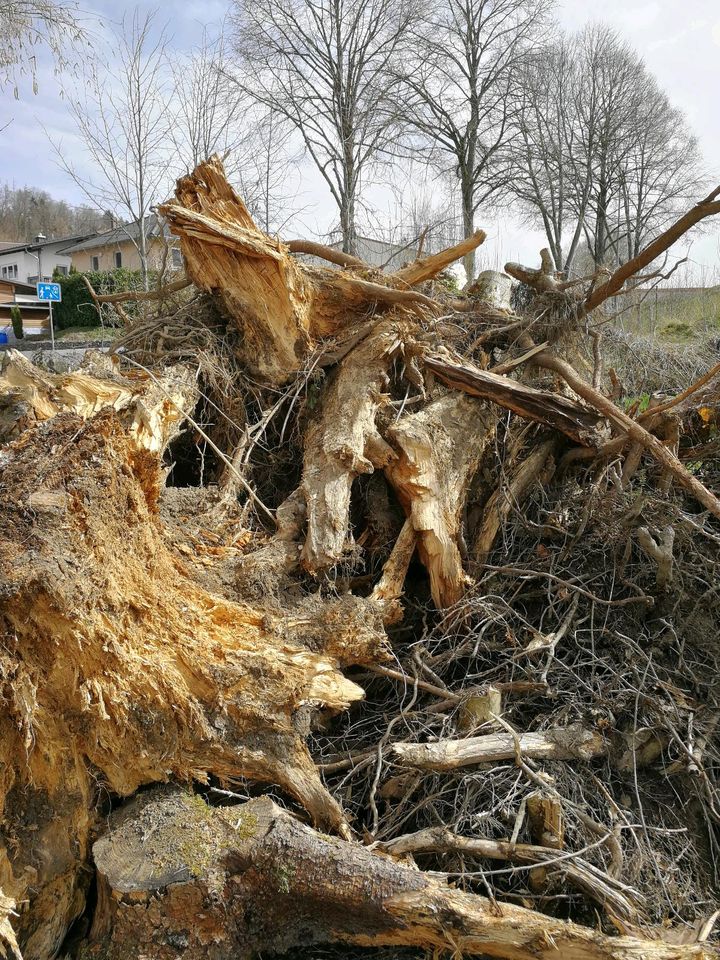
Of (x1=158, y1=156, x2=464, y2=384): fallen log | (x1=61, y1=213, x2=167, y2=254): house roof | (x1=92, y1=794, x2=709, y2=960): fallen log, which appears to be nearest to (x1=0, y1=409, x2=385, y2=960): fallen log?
(x1=92, y1=794, x2=709, y2=960): fallen log

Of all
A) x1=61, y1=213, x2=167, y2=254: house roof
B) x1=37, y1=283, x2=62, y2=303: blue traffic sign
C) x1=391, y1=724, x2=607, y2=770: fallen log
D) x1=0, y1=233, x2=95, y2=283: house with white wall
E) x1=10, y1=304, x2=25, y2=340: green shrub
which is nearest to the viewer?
x1=391, y1=724, x2=607, y2=770: fallen log

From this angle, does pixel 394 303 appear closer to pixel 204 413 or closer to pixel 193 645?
→ pixel 204 413

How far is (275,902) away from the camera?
2.09m

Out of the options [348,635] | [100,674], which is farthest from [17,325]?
[100,674]

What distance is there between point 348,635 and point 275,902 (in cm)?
94

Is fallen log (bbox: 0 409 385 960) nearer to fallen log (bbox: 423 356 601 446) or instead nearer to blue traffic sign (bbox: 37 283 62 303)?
fallen log (bbox: 423 356 601 446)

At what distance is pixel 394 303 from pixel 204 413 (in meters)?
1.24

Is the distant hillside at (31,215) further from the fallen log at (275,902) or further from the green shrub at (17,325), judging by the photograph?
the fallen log at (275,902)

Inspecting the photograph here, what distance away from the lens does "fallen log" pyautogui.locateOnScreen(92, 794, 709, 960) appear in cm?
198

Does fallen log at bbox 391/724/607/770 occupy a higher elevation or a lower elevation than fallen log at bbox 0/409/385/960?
lower

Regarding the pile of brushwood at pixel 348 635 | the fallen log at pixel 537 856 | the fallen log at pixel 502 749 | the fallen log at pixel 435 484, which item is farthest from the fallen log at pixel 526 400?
the fallen log at pixel 537 856

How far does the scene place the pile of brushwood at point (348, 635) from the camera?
2062mm

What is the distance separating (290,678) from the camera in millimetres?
2422


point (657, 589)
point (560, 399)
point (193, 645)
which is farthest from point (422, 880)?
point (560, 399)
